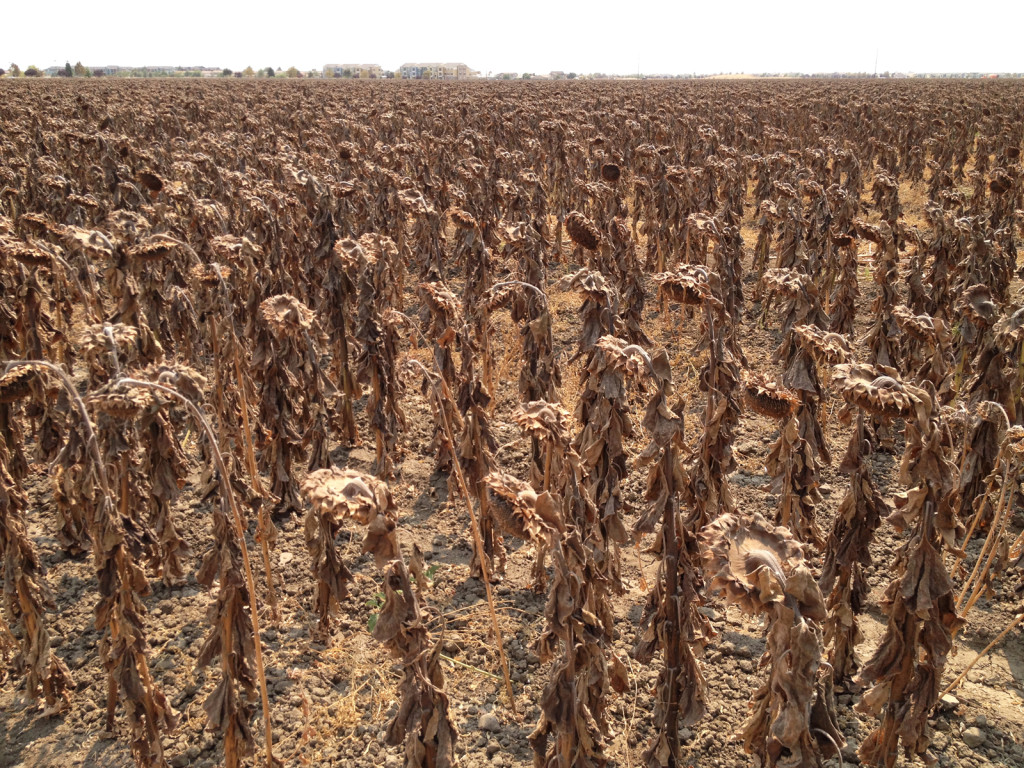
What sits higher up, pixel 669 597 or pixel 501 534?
pixel 669 597

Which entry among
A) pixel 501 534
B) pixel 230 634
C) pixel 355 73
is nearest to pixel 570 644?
pixel 230 634

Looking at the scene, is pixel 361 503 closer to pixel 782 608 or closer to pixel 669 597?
pixel 782 608

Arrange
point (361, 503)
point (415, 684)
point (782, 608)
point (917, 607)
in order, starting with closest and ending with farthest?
point (782, 608), point (361, 503), point (415, 684), point (917, 607)

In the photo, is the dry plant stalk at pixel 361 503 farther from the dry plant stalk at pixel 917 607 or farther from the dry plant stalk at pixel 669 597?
the dry plant stalk at pixel 917 607

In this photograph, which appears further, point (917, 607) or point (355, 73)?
point (355, 73)

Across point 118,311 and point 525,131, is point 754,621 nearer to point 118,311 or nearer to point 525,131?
point 118,311

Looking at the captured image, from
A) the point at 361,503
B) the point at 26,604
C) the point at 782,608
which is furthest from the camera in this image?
the point at 26,604

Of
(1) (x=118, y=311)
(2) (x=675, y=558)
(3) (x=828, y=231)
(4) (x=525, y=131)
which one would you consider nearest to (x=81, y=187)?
(1) (x=118, y=311)

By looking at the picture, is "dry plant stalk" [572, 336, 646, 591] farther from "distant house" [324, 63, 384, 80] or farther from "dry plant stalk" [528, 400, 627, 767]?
"distant house" [324, 63, 384, 80]

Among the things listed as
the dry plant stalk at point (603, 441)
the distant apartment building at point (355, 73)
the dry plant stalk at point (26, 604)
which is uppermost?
the distant apartment building at point (355, 73)

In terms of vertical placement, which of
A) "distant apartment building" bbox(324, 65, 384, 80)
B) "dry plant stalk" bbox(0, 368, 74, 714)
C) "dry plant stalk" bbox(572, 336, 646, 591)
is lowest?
"dry plant stalk" bbox(0, 368, 74, 714)

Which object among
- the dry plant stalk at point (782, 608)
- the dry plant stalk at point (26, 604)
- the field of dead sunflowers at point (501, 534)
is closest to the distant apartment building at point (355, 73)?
the field of dead sunflowers at point (501, 534)

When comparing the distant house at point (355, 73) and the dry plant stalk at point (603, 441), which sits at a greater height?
the distant house at point (355, 73)

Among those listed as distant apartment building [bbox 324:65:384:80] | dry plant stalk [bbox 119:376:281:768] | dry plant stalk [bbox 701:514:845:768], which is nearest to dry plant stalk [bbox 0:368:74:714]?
dry plant stalk [bbox 119:376:281:768]
